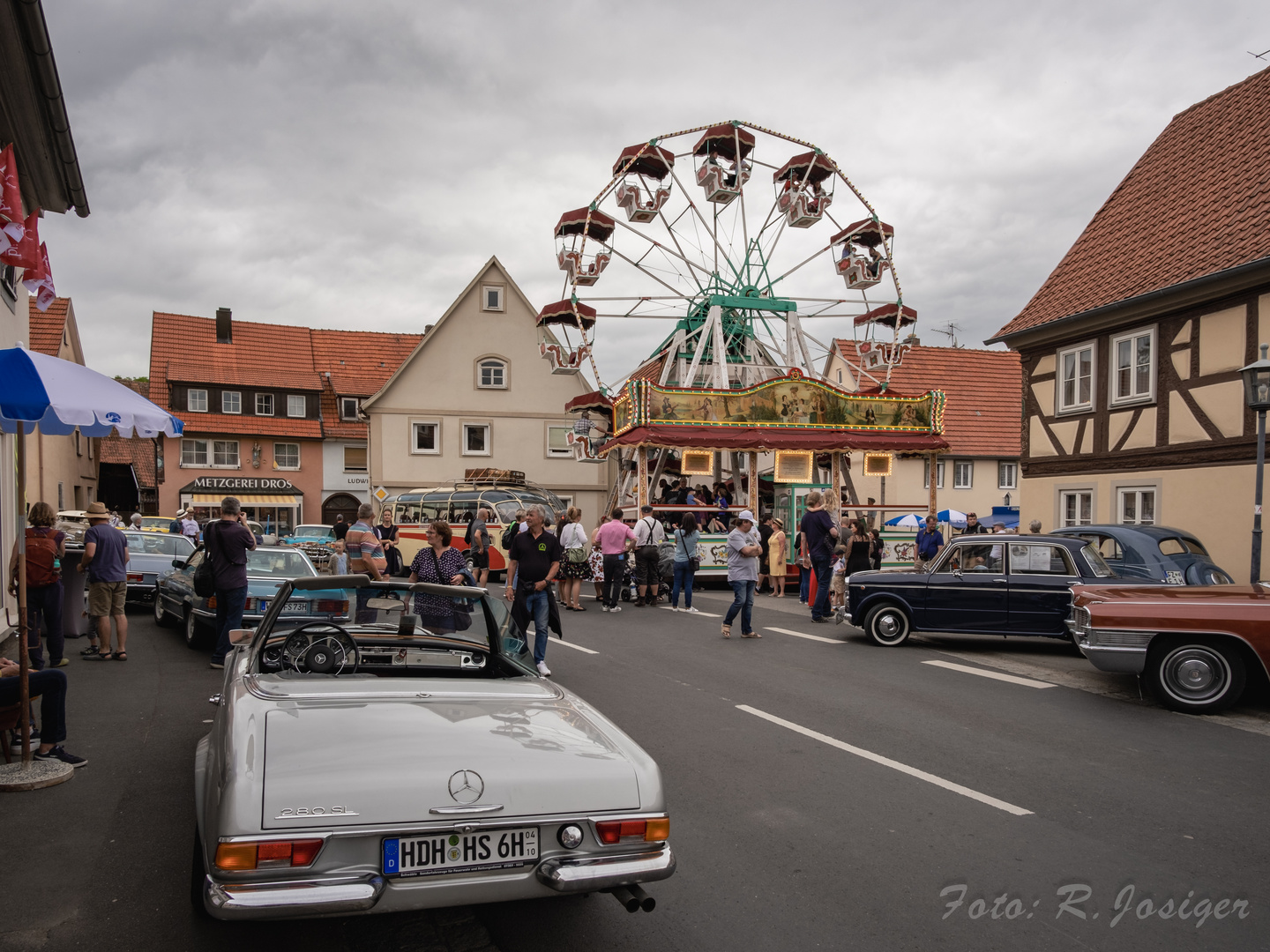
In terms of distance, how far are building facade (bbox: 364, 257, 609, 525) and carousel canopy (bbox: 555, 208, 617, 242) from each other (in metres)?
13.2

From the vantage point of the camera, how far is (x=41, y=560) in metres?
8.55

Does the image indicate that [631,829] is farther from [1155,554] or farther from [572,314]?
[572,314]

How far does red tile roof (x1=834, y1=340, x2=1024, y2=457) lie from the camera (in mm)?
36719

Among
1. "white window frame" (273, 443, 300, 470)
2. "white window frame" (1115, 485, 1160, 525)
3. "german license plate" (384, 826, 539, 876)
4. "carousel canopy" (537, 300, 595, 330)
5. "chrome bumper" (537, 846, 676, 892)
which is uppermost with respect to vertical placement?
"carousel canopy" (537, 300, 595, 330)

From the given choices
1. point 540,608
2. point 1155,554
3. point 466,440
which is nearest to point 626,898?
point 540,608

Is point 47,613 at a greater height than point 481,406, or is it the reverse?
point 481,406

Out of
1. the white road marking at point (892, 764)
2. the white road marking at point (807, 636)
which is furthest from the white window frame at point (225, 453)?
the white road marking at point (892, 764)

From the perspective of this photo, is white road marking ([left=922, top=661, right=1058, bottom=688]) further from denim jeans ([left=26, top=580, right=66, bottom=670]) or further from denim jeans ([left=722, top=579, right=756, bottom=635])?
denim jeans ([left=26, top=580, right=66, bottom=670])

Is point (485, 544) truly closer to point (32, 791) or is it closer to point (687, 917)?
point (32, 791)

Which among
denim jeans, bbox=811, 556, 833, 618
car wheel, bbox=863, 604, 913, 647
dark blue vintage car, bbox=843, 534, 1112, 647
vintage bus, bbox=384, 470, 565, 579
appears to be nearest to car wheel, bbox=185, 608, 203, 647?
dark blue vintage car, bbox=843, 534, 1112, 647

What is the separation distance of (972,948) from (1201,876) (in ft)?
5.20

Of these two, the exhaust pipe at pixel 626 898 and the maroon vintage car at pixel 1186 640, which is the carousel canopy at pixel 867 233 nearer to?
the maroon vintage car at pixel 1186 640

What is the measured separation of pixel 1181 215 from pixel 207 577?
17661 millimetres

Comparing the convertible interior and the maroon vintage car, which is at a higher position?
the convertible interior
